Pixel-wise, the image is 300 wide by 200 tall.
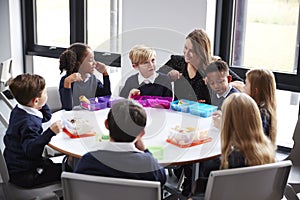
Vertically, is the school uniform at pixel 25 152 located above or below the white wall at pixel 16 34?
below

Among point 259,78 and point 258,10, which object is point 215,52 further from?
point 259,78

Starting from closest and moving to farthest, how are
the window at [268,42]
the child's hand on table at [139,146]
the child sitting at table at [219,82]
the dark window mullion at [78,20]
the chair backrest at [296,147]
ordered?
the child's hand on table at [139,146] < the chair backrest at [296,147] < the child sitting at table at [219,82] < the window at [268,42] < the dark window mullion at [78,20]

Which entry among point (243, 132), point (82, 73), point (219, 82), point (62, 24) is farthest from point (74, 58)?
point (62, 24)

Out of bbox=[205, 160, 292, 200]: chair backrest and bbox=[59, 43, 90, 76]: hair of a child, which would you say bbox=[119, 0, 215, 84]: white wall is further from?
bbox=[205, 160, 292, 200]: chair backrest

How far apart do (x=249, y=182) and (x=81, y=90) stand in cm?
178

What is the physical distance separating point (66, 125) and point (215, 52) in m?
2.06

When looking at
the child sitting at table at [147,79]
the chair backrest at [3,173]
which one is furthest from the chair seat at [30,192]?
the child sitting at table at [147,79]

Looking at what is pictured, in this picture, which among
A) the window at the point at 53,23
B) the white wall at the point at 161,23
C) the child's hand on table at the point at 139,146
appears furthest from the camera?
the window at the point at 53,23

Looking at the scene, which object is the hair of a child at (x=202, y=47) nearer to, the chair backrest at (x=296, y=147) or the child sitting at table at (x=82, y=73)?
the child sitting at table at (x=82, y=73)

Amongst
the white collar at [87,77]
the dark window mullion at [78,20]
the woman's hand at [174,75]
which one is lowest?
the white collar at [87,77]

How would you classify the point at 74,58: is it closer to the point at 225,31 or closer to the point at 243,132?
the point at 225,31

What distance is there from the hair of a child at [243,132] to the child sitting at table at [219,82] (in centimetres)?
75

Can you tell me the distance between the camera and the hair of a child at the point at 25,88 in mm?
2363

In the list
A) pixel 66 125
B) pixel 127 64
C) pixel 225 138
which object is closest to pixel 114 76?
pixel 127 64
